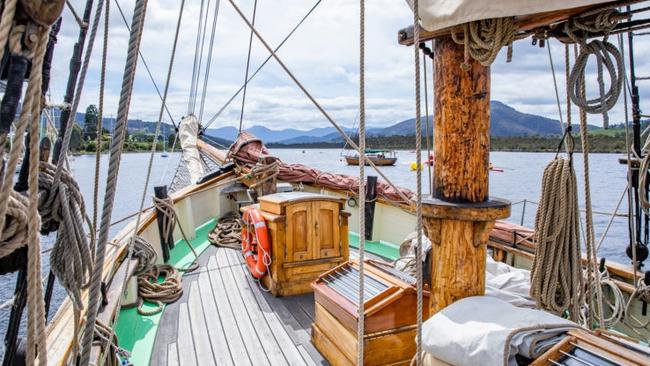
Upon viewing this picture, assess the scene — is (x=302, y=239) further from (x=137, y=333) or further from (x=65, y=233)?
(x=65, y=233)

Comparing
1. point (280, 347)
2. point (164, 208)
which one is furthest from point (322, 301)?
point (164, 208)

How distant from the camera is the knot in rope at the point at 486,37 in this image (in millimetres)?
1464

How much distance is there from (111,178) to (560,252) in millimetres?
1807

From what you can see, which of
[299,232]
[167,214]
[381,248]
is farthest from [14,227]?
[381,248]

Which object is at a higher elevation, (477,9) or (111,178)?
(477,9)

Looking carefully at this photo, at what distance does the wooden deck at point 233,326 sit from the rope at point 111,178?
6.01ft

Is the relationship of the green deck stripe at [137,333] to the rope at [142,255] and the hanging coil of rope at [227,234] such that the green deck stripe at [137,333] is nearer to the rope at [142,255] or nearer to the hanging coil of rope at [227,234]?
the rope at [142,255]

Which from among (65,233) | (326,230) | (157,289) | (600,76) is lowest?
(157,289)

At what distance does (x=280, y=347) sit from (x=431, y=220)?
1565 mm

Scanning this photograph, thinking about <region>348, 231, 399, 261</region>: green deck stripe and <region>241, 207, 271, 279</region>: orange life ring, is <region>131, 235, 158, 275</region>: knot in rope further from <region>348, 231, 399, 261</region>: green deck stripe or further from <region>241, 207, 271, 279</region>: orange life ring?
<region>348, 231, 399, 261</region>: green deck stripe

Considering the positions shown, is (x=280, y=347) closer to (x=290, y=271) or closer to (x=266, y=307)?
(x=266, y=307)

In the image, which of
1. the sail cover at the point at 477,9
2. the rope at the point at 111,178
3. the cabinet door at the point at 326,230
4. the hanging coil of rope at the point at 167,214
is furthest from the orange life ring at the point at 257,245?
the rope at the point at 111,178

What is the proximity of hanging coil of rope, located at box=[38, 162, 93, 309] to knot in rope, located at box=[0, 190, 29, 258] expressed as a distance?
0.99 feet

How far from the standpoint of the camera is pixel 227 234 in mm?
5547
